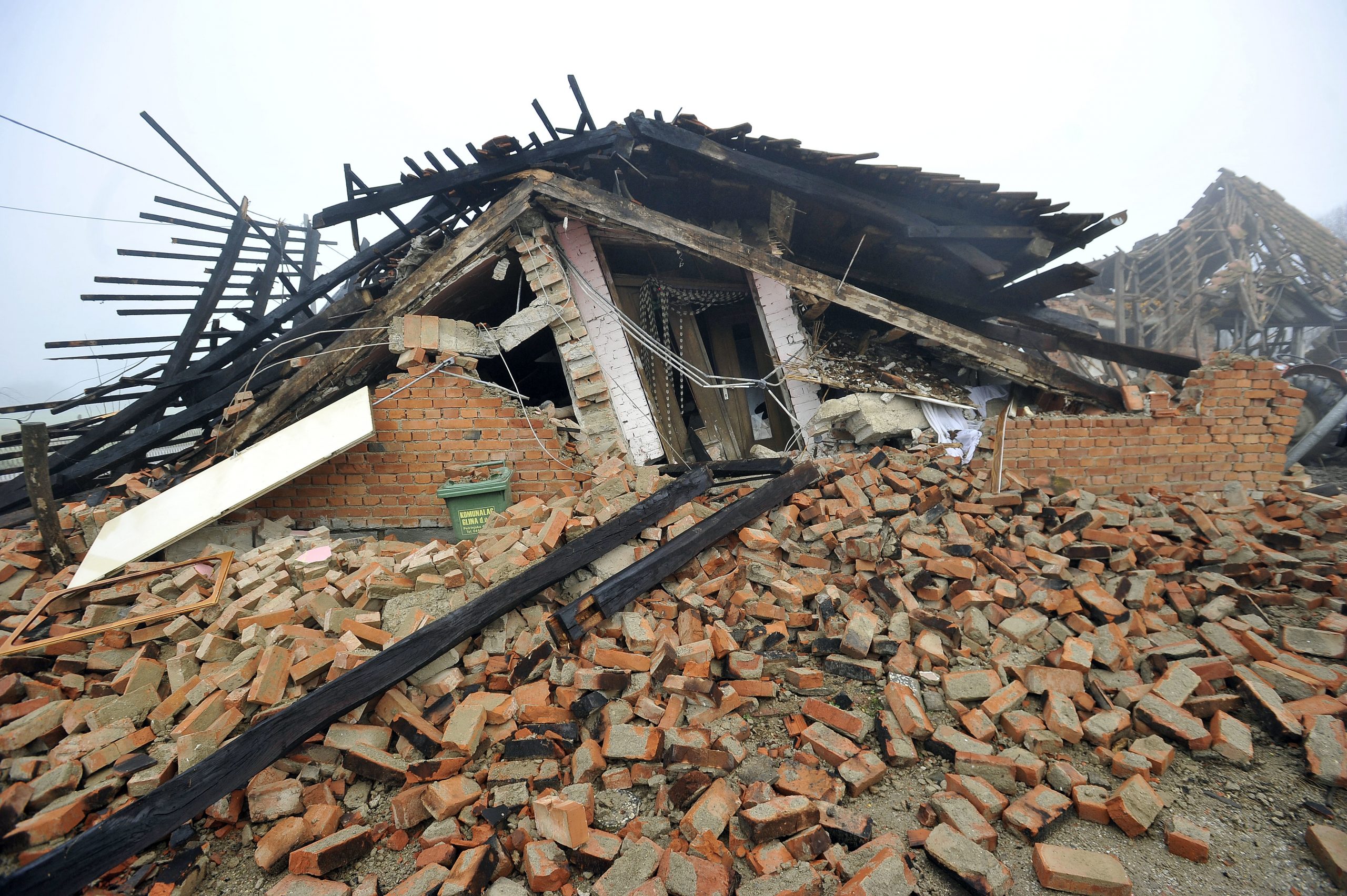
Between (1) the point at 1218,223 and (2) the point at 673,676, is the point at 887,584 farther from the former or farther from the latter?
(1) the point at 1218,223

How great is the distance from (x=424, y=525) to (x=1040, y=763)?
5.12m

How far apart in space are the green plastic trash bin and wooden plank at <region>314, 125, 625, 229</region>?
3.03 m

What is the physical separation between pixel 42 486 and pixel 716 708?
17.2 feet

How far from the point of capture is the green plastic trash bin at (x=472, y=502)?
480 centimetres

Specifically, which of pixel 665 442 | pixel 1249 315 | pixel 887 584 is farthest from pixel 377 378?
pixel 1249 315

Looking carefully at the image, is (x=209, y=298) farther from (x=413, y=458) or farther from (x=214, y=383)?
(x=413, y=458)

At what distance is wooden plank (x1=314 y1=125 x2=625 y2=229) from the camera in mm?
5512

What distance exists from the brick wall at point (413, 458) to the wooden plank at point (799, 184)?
9.62 feet

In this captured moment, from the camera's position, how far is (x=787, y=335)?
6.41 metres

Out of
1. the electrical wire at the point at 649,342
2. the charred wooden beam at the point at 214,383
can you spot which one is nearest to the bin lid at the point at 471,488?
the electrical wire at the point at 649,342

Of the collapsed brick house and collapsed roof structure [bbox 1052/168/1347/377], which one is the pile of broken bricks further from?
collapsed roof structure [bbox 1052/168/1347/377]

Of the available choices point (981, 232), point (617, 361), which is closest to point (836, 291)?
point (981, 232)

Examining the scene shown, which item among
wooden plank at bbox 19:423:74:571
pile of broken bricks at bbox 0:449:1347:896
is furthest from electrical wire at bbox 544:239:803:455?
wooden plank at bbox 19:423:74:571

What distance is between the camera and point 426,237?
596 centimetres
